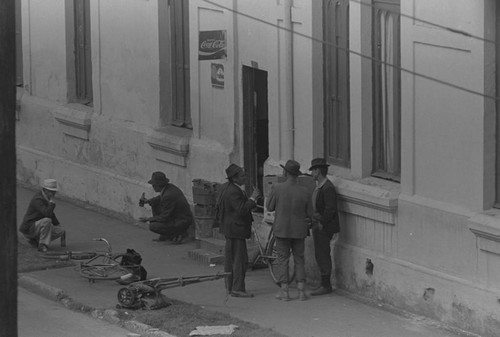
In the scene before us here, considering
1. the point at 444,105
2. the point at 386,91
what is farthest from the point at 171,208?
the point at 444,105

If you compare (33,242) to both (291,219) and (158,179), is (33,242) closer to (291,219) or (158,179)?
(158,179)

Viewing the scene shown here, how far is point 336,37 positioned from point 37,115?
833 cm

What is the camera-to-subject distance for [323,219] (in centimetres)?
1500

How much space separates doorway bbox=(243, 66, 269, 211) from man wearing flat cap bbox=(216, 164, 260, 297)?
93.9 inches

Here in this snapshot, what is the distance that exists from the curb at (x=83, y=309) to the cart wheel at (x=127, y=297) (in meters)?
0.15

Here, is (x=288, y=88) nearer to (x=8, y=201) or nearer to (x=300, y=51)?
(x=300, y=51)

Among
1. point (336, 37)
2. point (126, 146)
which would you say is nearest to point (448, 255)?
point (336, 37)

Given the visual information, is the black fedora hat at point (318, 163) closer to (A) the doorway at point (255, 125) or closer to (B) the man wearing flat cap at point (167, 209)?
(A) the doorway at point (255, 125)

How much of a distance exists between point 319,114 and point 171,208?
2927mm

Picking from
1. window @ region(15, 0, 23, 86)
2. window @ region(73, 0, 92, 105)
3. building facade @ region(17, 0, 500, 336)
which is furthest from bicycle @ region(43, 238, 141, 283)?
window @ region(15, 0, 23, 86)

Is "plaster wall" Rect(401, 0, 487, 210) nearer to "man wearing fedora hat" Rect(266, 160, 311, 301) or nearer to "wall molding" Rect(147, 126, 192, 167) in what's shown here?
"man wearing fedora hat" Rect(266, 160, 311, 301)

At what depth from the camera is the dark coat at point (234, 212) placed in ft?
49.3

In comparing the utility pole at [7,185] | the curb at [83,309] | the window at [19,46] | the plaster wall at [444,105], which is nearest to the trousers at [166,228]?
the curb at [83,309]

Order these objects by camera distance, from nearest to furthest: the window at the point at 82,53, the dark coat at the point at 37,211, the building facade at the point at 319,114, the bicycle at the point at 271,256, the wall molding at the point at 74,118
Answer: the building facade at the point at 319,114, the bicycle at the point at 271,256, the dark coat at the point at 37,211, the wall molding at the point at 74,118, the window at the point at 82,53
